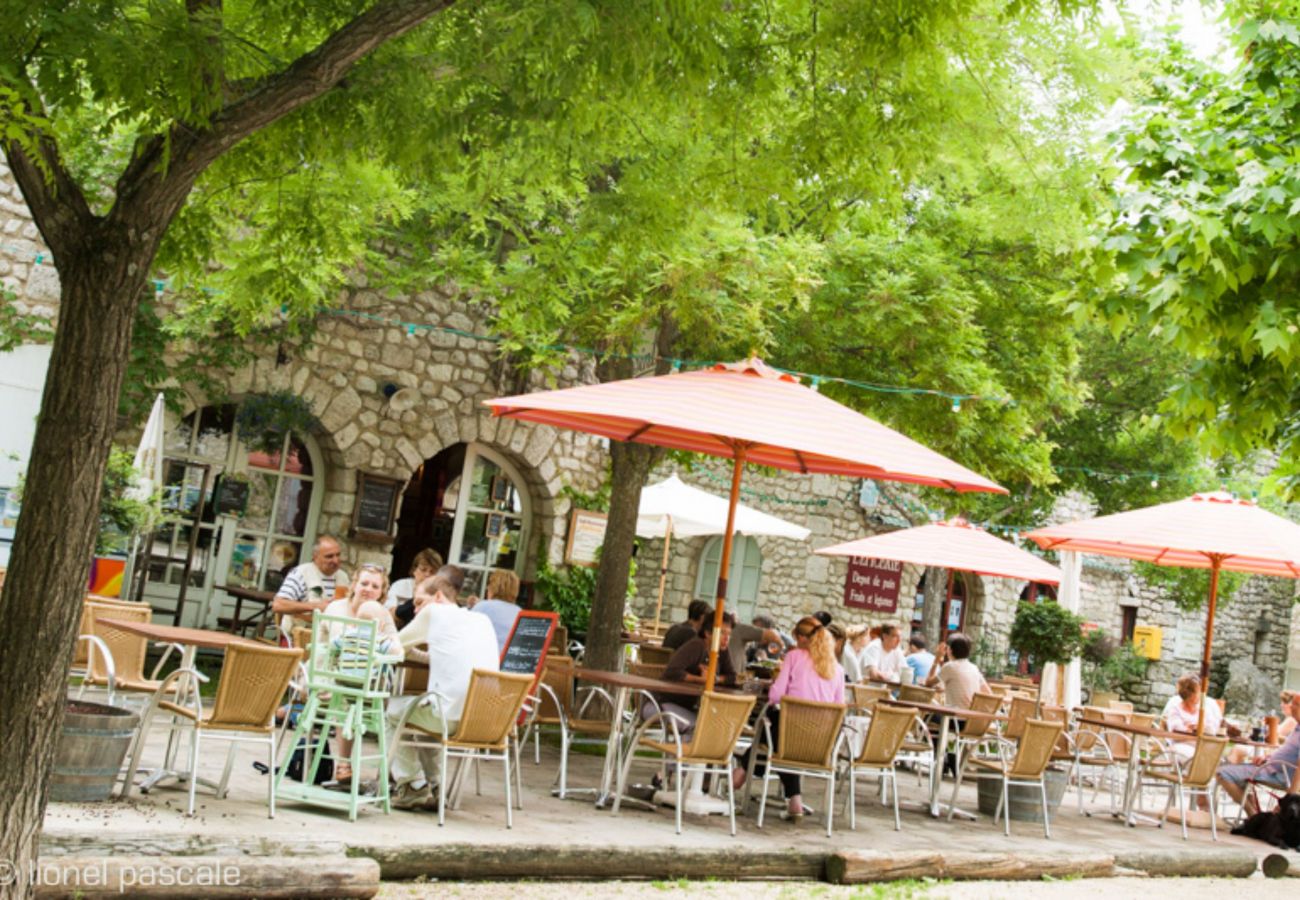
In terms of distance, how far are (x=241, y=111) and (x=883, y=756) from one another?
534 centimetres

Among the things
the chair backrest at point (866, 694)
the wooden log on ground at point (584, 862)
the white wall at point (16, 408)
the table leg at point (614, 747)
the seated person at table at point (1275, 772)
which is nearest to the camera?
the wooden log on ground at point (584, 862)

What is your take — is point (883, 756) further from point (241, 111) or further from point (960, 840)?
point (241, 111)

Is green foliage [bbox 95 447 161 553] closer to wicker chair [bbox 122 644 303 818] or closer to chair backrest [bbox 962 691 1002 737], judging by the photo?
wicker chair [bbox 122 644 303 818]

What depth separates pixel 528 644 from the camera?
6.96 m

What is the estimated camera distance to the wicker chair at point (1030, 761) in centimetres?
855

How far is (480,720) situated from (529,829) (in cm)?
55

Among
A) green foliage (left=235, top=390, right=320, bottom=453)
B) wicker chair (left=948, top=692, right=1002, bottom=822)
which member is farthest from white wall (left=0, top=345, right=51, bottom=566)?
wicker chair (left=948, top=692, right=1002, bottom=822)

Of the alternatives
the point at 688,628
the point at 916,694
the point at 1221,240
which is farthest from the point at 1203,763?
the point at 1221,240

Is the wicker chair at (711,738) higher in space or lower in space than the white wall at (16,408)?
lower

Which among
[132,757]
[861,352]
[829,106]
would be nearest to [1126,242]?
[829,106]

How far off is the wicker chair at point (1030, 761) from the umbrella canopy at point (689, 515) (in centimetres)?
459

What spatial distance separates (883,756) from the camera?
25.3 feet

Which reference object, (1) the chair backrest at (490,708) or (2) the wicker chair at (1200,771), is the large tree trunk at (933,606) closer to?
(2) the wicker chair at (1200,771)

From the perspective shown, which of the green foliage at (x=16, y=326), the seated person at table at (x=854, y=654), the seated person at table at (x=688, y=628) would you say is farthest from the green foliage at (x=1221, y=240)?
the green foliage at (x=16, y=326)
